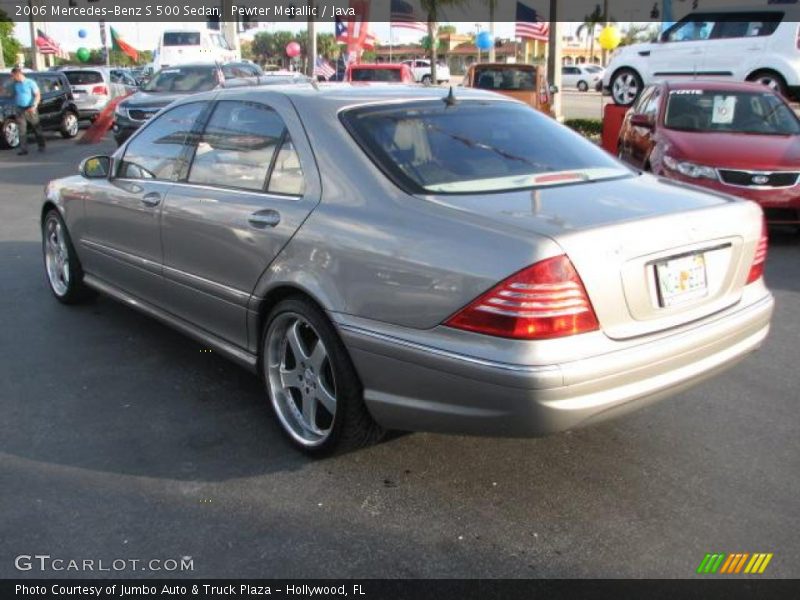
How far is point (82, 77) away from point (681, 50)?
16970 millimetres

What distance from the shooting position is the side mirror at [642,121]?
28.0 feet

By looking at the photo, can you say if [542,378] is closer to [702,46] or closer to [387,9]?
[702,46]

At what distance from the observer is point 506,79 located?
54.1ft

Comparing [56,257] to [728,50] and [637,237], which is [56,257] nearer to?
[637,237]

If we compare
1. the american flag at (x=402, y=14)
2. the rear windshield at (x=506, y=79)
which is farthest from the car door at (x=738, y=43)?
the american flag at (x=402, y=14)

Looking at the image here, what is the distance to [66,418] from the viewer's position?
3.97 metres

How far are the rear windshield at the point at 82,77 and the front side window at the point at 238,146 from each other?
21675mm

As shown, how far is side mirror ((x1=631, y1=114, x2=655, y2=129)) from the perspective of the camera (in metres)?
8.54

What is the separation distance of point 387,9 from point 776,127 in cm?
1829

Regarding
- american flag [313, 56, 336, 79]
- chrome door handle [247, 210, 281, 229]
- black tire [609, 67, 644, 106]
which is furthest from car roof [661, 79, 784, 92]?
american flag [313, 56, 336, 79]

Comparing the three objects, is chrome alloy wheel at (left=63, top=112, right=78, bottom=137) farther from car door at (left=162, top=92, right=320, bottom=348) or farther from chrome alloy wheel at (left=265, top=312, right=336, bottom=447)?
chrome alloy wheel at (left=265, top=312, right=336, bottom=447)

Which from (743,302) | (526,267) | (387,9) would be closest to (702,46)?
(387,9)

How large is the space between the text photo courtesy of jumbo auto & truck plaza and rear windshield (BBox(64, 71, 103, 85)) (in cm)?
2062

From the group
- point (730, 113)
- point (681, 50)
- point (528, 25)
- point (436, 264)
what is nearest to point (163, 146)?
point (436, 264)
